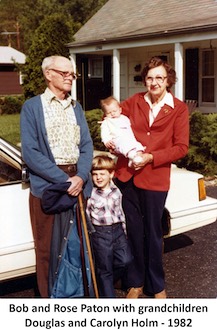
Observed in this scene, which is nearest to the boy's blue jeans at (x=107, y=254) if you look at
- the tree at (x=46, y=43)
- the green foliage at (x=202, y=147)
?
the green foliage at (x=202, y=147)

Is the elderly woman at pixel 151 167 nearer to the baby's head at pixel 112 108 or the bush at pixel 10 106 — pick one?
the baby's head at pixel 112 108

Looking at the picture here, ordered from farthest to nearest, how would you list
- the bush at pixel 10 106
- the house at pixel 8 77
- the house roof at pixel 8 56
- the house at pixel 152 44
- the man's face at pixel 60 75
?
the house at pixel 8 77, the house roof at pixel 8 56, the bush at pixel 10 106, the house at pixel 152 44, the man's face at pixel 60 75

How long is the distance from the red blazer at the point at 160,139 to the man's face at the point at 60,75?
0.62 metres

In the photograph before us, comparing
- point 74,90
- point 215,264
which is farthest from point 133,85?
point 215,264

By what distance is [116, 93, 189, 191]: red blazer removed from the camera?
3.24m

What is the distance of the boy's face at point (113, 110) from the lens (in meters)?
3.32

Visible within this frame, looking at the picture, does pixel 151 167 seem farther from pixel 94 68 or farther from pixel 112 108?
pixel 94 68

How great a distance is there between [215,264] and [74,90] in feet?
42.0

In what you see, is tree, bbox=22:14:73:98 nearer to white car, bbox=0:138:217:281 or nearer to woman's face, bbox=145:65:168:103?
white car, bbox=0:138:217:281

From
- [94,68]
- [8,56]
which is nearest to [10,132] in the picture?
[94,68]

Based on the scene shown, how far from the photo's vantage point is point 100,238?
3219mm

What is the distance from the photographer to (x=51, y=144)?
294 cm

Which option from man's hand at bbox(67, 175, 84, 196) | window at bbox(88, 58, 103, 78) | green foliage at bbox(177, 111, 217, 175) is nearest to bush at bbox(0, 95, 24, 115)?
window at bbox(88, 58, 103, 78)

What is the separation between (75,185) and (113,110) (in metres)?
0.69
